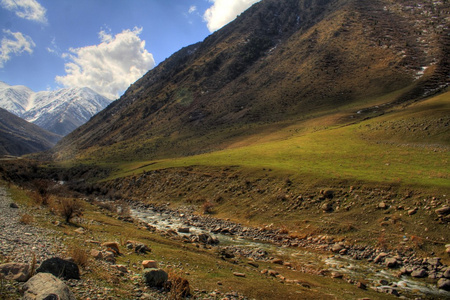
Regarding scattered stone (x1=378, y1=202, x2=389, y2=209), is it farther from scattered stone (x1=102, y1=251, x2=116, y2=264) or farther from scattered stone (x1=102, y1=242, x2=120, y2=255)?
scattered stone (x1=102, y1=251, x2=116, y2=264)

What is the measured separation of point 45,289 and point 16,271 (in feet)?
7.21

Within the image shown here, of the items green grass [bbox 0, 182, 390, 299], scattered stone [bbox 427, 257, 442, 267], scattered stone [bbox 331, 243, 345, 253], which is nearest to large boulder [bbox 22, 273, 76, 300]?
green grass [bbox 0, 182, 390, 299]

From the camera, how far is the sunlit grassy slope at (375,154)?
2978 centimetres

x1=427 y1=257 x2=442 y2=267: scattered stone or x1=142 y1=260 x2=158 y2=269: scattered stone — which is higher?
x1=142 y1=260 x2=158 y2=269: scattered stone

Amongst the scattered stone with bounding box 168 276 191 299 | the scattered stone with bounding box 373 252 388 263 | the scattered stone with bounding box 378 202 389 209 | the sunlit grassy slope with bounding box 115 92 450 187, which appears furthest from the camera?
the sunlit grassy slope with bounding box 115 92 450 187

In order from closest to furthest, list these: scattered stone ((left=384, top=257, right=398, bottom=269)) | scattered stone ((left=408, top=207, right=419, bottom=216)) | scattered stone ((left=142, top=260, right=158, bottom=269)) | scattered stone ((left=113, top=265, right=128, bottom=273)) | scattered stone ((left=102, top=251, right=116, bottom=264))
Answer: scattered stone ((left=113, top=265, right=128, bottom=273)) < scattered stone ((left=102, top=251, right=116, bottom=264)) < scattered stone ((left=142, top=260, right=158, bottom=269)) < scattered stone ((left=384, top=257, right=398, bottom=269)) < scattered stone ((left=408, top=207, right=419, bottom=216))

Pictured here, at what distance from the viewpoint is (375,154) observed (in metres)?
38.2

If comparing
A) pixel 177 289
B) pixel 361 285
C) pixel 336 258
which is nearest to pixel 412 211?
pixel 336 258

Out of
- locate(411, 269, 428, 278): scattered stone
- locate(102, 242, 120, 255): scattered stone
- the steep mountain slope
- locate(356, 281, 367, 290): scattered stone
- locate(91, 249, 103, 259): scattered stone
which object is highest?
the steep mountain slope

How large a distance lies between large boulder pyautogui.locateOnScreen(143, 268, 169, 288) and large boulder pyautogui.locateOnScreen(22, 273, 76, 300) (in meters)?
3.57

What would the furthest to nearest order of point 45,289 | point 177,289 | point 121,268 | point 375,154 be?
point 375,154
point 121,268
point 177,289
point 45,289

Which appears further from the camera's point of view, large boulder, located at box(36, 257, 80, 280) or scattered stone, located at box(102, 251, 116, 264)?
scattered stone, located at box(102, 251, 116, 264)

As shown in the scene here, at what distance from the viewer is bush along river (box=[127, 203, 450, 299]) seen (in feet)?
51.8

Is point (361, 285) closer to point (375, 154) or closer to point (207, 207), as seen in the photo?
point (207, 207)
